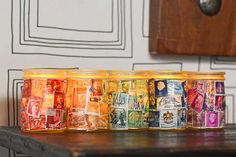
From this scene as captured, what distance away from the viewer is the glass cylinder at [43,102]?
109cm

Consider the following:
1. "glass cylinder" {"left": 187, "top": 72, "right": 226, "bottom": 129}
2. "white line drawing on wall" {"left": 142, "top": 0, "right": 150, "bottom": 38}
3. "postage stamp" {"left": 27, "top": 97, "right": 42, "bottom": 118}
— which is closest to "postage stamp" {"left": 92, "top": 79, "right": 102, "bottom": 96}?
"postage stamp" {"left": 27, "top": 97, "right": 42, "bottom": 118}

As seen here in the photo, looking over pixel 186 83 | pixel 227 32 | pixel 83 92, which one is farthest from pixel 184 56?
pixel 83 92

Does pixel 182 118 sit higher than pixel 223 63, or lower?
lower

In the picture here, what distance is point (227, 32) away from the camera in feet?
4.79

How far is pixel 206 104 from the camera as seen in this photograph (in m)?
1.22

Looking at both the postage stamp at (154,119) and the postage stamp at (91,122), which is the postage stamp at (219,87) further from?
the postage stamp at (91,122)

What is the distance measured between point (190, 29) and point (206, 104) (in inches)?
10.4

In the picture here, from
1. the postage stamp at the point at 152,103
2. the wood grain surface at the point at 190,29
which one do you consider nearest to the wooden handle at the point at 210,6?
the wood grain surface at the point at 190,29

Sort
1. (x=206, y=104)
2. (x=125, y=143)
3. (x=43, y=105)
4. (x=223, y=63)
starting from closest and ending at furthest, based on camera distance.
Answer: (x=125, y=143) → (x=43, y=105) → (x=206, y=104) → (x=223, y=63)

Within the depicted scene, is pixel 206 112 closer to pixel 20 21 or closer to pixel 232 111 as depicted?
pixel 232 111

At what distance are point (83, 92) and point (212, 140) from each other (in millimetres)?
282

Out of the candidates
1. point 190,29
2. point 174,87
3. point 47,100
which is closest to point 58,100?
point 47,100

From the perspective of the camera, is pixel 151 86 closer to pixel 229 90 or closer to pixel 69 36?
pixel 69 36

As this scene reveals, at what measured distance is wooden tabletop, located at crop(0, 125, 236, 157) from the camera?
0.80 m
